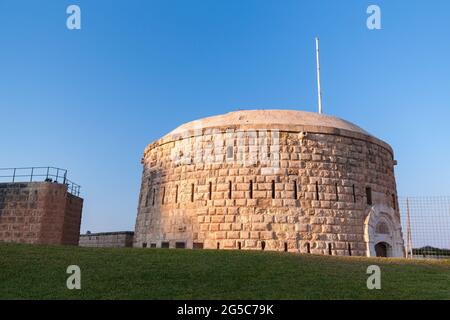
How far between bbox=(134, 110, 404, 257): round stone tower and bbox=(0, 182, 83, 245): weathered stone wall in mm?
7980

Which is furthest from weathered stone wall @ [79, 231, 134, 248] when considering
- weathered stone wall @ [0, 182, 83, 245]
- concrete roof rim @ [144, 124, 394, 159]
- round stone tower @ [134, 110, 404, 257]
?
concrete roof rim @ [144, 124, 394, 159]

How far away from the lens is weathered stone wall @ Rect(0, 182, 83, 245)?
25.8m

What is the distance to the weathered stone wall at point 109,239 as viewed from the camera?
30.6m

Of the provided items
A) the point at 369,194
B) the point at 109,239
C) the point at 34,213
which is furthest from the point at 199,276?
the point at 109,239

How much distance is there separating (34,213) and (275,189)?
16.5 meters

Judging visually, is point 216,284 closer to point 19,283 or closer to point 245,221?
point 19,283

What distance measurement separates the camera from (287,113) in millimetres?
21172

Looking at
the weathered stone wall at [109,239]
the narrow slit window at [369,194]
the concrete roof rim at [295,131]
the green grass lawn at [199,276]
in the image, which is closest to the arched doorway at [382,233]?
the narrow slit window at [369,194]

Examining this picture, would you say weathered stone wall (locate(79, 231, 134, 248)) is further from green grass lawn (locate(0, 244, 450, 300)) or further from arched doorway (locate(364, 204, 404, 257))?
arched doorway (locate(364, 204, 404, 257))

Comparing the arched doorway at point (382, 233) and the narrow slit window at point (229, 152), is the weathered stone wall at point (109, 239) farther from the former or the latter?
the arched doorway at point (382, 233)

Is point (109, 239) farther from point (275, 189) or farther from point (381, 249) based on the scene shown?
point (381, 249)

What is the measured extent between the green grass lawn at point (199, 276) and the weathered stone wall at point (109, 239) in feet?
53.6

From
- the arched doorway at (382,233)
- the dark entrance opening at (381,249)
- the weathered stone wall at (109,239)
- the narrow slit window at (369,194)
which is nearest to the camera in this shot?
the arched doorway at (382,233)
